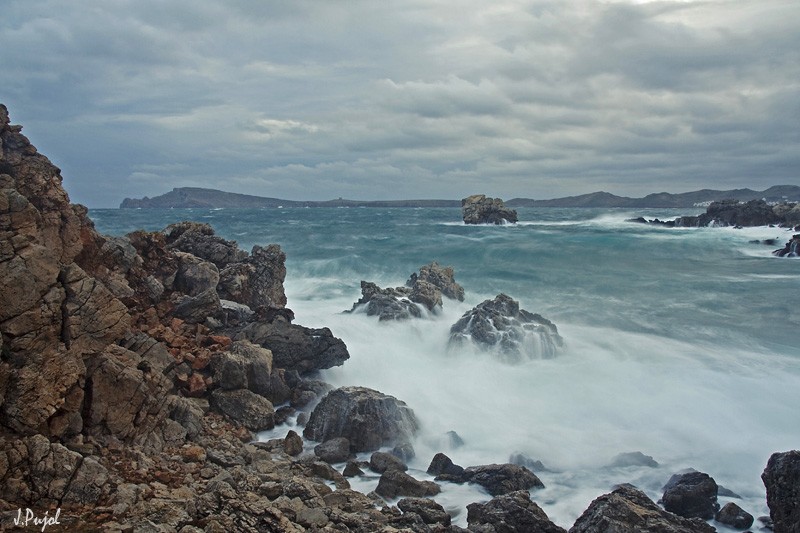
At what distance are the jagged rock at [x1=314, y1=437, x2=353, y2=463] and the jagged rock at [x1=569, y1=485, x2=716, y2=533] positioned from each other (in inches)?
197

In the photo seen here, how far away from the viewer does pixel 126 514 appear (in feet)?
26.8

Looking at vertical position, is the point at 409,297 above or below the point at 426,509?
above

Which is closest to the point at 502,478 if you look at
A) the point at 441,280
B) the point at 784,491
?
the point at 784,491

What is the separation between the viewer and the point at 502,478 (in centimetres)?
1212

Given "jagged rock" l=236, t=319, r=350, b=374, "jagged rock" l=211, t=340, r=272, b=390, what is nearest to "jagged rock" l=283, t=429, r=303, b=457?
"jagged rock" l=211, t=340, r=272, b=390

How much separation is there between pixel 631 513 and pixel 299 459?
20.6 ft

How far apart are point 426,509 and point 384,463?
7.55 ft

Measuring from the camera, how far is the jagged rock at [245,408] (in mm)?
13383

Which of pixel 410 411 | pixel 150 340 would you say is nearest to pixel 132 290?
pixel 150 340

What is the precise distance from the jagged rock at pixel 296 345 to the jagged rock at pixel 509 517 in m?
7.43

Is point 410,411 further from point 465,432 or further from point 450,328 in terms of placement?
point 450,328
